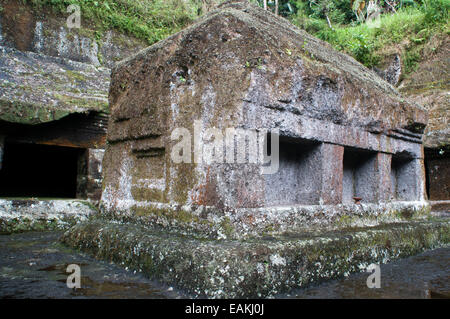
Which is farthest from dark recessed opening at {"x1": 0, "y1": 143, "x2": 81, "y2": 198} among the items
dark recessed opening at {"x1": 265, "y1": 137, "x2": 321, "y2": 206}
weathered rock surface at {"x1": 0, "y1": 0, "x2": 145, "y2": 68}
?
dark recessed opening at {"x1": 265, "y1": 137, "x2": 321, "y2": 206}

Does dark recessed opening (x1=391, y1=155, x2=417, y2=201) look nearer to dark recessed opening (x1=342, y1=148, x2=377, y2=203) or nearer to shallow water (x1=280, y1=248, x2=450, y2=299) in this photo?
dark recessed opening (x1=342, y1=148, x2=377, y2=203)

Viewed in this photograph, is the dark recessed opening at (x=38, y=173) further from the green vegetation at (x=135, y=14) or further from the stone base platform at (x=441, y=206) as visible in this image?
the stone base platform at (x=441, y=206)

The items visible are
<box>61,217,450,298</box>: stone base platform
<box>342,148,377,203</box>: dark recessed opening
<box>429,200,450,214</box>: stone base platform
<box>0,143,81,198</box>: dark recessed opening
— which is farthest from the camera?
<box>0,143,81,198</box>: dark recessed opening

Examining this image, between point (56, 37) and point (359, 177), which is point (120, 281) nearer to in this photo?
point (359, 177)

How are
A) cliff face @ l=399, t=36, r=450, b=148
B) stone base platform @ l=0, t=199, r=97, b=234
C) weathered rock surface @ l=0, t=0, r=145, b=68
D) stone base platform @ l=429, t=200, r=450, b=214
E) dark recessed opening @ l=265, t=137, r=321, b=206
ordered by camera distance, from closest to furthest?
dark recessed opening @ l=265, t=137, r=321, b=206 < stone base platform @ l=0, t=199, r=97, b=234 < stone base platform @ l=429, t=200, r=450, b=214 < cliff face @ l=399, t=36, r=450, b=148 < weathered rock surface @ l=0, t=0, r=145, b=68

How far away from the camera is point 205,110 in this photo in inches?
91.7

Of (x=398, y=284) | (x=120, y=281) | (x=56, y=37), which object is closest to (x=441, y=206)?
(x=398, y=284)

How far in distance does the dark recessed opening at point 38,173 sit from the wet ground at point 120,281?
18.6 ft

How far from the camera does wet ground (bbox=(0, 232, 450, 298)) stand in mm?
1793

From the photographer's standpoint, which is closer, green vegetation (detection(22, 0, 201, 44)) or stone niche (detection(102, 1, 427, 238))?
stone niche (detection(102, 1, 427, 238))

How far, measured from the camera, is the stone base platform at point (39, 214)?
3.91m

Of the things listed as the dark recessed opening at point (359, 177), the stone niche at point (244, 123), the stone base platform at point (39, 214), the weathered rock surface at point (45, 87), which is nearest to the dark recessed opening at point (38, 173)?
the weathered rock surface at point (45, 87)

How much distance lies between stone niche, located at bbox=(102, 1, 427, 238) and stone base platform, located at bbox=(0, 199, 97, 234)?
4.73 ft

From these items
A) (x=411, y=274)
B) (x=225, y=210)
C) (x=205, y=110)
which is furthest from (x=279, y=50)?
(x=411, y=274)
